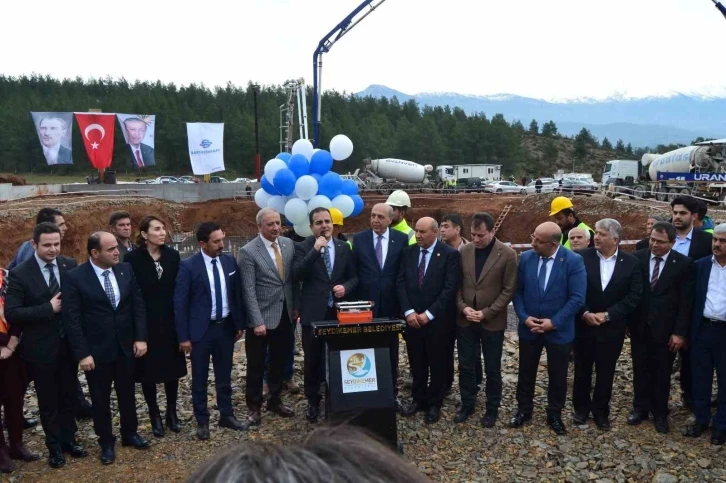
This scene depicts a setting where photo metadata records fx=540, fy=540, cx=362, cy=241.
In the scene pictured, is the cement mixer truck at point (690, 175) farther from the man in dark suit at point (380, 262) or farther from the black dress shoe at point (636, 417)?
the man in dark suit at point (380, 262)

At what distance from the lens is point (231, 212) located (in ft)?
96.1

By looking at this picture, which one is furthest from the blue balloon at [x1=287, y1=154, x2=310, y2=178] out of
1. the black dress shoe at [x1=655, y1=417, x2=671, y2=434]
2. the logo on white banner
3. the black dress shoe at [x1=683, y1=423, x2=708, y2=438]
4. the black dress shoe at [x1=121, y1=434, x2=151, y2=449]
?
the black dress shoe at [x1=683, y1=423, x2=708, y2=438]

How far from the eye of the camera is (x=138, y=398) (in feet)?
20.7

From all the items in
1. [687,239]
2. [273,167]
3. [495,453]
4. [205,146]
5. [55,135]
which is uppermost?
[55,135]

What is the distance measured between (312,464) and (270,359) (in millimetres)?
5356

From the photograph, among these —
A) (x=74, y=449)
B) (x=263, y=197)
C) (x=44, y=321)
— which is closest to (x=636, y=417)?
(x=74, y=449)

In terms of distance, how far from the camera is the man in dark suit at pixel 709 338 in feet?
16.1

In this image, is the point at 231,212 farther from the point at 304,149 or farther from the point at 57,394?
the point at 57,394

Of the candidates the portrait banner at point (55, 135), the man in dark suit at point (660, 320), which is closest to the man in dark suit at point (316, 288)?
the man in dark suit at point (660, 320)

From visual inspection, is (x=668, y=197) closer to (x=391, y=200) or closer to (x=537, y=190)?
(x=537, y=190)

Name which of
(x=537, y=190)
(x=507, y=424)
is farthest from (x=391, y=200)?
(x=537, y=190)

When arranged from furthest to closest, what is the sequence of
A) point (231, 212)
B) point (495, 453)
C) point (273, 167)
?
point (231, 212) < point (273, 167) < point (495, 453)

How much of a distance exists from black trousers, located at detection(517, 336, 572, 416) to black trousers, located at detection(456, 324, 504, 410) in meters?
0.22

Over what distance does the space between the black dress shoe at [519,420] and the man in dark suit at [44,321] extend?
4.07 m
